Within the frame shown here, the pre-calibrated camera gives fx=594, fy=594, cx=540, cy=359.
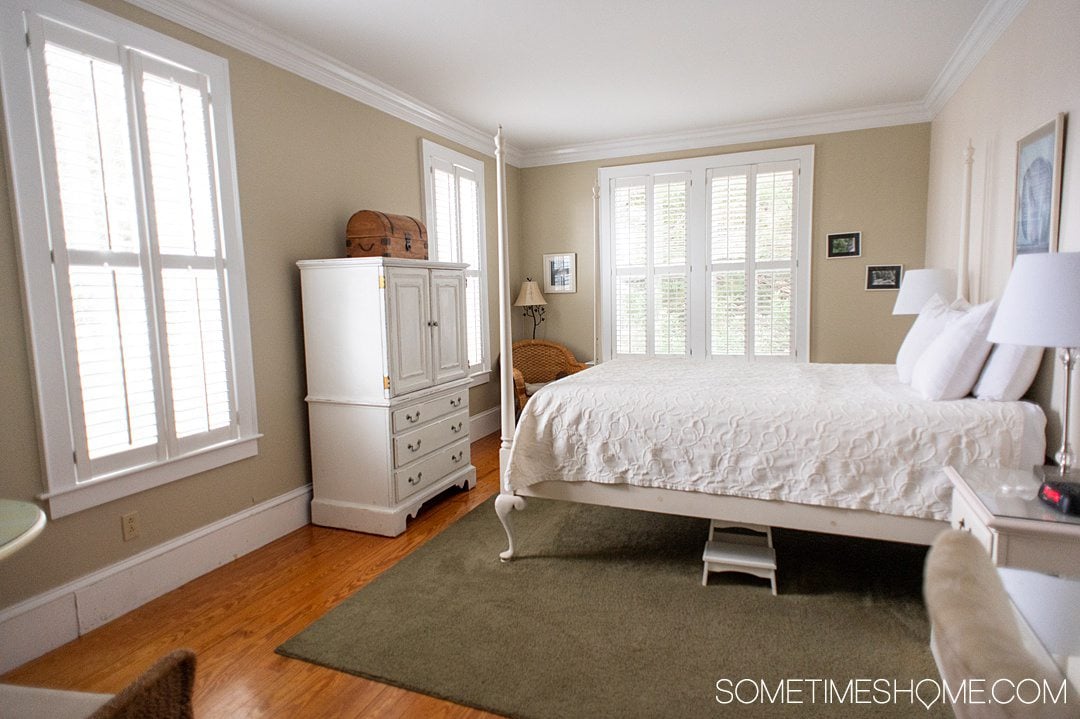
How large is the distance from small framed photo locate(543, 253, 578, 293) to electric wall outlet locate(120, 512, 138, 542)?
407 centimetres

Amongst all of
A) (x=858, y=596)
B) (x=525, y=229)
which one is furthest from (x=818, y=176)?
(x=858, y=596)

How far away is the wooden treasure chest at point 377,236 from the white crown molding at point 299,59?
0.85m

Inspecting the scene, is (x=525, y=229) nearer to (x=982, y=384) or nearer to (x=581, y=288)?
(x=581, y=288)

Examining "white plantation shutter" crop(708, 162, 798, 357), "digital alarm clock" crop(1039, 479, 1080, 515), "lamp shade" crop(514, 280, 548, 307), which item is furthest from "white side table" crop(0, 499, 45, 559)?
"white plantation shutter" crop(708, 162, 798, 357)

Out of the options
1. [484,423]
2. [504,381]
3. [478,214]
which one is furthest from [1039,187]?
[484,423]

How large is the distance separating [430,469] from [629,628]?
1664 mm

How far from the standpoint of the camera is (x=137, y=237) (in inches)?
97.7

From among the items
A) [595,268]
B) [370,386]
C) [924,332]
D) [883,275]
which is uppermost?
[595,268]

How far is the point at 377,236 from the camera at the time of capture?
11.1 ft

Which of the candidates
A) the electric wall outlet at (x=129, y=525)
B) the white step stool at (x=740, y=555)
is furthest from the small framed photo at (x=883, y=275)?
the electric wall outlet at (x=129, y=525)

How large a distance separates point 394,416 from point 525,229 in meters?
3.25

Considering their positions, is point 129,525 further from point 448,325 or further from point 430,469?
point 448,325

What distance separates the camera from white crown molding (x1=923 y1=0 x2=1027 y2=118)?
9.33 feet

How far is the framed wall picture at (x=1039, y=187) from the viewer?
229 cm
